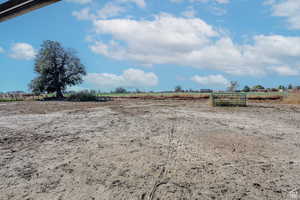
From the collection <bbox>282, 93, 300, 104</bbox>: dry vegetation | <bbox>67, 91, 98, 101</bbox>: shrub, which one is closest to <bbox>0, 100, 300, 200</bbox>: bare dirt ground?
<bbox>282, 93, 300, 104</bbox>: dry vegetation

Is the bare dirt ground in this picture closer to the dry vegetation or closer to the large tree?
the dry vegetation

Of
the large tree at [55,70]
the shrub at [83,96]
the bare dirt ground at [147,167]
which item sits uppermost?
the large tree at [55,70]

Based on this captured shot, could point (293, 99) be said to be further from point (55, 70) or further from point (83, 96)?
point (55, 70)

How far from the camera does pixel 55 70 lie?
1391 inches

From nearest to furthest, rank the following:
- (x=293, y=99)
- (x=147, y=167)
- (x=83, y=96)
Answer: (x=147, y=167) → (x=293, y=99) → (x=83, y=96)

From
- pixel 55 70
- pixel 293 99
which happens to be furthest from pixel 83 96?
pixel 293 99

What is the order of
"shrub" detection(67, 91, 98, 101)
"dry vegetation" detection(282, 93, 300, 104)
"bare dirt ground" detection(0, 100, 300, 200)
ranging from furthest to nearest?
"shrub" detection(67, 91, 98, 101), "dry vegetation" detection(282, 93, 300, 104), "bare dirt ground" detection(0, 100, 300, 200)

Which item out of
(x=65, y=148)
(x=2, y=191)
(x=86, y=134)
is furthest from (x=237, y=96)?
(x=2, y=191)

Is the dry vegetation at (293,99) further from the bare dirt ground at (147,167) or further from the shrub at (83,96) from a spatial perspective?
the shrub at (83,96)

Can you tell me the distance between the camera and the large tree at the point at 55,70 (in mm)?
34125

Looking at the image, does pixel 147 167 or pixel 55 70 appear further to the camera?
pixel 55 70

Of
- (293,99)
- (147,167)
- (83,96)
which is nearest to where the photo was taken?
(147,167)

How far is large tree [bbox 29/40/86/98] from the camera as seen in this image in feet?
112

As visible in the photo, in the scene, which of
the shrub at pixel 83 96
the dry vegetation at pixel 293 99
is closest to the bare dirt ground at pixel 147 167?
the dry vegetation at pixel 293 99
